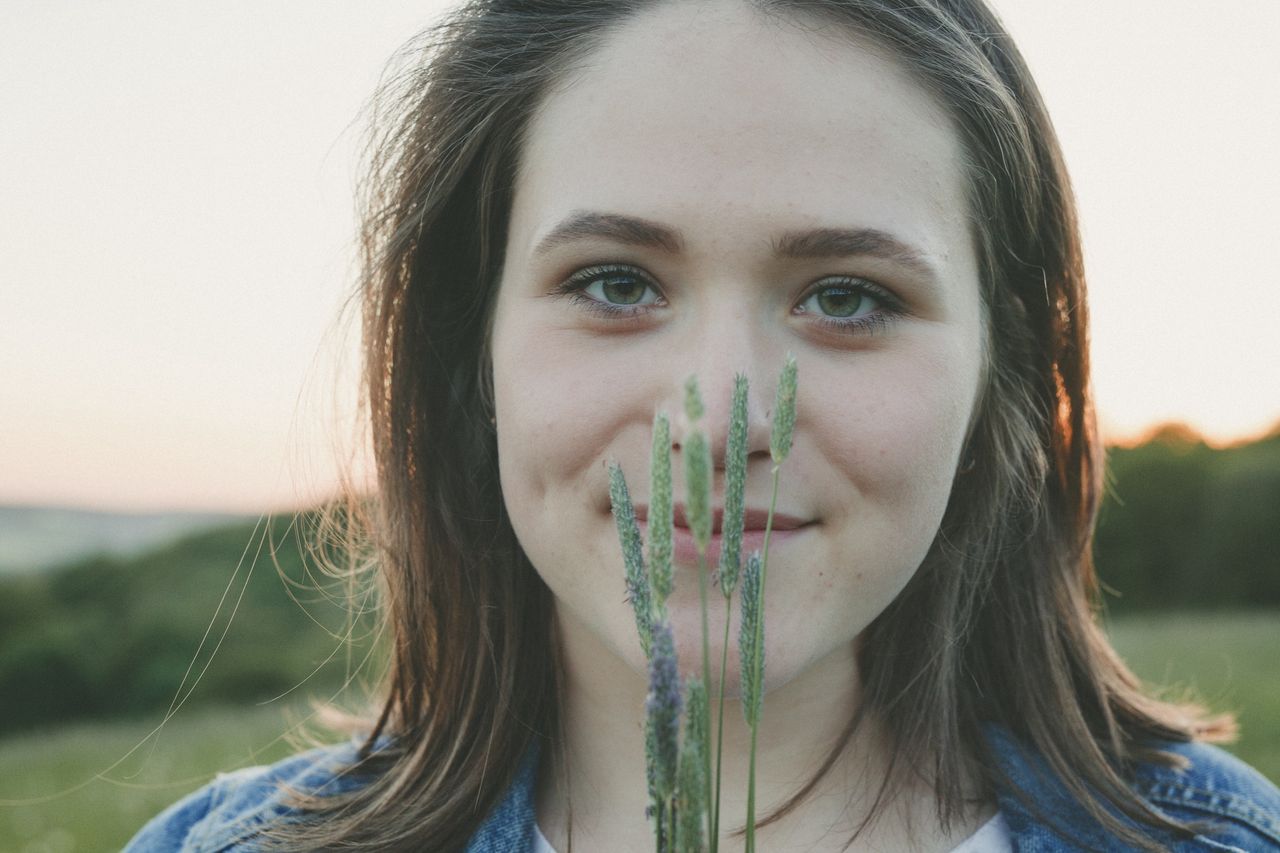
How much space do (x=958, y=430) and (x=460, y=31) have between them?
153 cm

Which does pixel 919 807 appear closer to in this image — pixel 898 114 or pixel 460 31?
pixel 898 114

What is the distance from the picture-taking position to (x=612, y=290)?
2121mm

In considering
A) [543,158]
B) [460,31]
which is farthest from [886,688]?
[460,31]

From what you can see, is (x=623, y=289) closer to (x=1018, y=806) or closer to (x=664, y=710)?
(x=664, y=710)

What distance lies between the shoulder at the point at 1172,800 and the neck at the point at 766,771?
0.36 ft

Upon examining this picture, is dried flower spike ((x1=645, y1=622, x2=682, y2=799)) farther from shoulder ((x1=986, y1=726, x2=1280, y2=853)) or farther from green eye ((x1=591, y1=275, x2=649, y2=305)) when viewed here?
shoulder ((x1=986, y1=726, x2=1280, y2=853))

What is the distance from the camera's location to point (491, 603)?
8.92ft

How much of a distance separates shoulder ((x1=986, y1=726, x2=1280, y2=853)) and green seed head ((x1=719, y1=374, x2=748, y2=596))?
1.66m

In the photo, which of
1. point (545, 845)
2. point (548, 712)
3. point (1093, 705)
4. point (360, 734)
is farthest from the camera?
point (360, 734)

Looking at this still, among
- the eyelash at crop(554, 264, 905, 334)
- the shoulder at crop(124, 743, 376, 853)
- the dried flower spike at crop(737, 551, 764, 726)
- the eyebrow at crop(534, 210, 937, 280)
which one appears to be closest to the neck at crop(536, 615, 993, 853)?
the shoulder at crop(124, 743, 376, 853)

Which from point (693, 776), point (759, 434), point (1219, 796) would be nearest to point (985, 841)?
point (1219, 796)

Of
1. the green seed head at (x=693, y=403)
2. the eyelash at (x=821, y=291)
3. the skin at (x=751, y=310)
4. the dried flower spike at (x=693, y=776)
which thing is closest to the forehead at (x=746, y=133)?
the skin at (x=751, y=310)

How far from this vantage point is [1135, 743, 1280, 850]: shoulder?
2.63 metres

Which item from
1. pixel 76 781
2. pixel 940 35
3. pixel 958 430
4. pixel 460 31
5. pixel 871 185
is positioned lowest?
pixel 76 781
